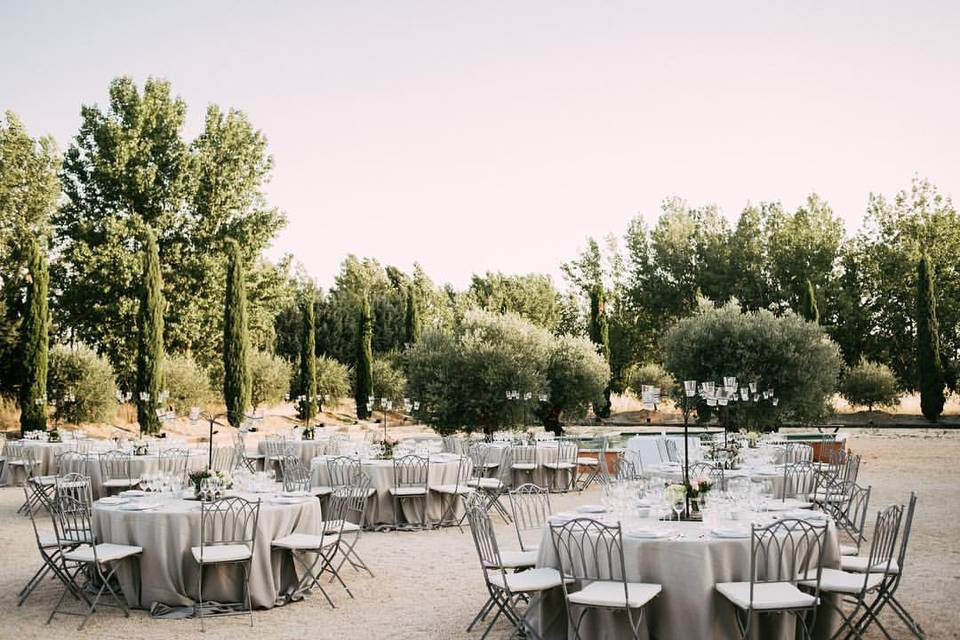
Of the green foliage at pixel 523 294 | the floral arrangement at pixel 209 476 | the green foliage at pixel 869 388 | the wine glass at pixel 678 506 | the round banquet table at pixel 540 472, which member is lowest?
the round banquet table at pixel 540 472

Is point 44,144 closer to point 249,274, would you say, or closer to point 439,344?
point 249,274

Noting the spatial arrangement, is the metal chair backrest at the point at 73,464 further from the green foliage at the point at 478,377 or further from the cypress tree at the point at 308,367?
the cypress tree at the point at 308,367

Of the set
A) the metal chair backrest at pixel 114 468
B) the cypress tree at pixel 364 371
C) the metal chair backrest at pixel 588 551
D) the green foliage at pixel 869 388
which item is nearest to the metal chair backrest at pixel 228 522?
the metal chair backrest at pixel 588 551

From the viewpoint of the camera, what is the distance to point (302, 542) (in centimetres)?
735

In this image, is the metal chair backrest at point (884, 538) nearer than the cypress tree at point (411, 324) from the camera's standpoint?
Yes

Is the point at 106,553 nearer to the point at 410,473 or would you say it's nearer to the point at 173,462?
the point at 410,473

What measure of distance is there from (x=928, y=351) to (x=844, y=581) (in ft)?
105

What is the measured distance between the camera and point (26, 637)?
6.50 meters

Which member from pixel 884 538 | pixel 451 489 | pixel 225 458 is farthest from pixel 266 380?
pixel 884 538

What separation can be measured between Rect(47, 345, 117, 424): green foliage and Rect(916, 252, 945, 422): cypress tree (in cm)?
2915

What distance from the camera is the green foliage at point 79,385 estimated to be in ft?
91.5

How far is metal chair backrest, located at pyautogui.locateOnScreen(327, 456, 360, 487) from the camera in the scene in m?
11.2

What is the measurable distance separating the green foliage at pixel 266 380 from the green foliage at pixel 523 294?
2405cm

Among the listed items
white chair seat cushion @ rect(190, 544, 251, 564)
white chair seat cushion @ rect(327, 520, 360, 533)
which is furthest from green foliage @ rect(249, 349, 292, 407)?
white chair seat cushion @ rect(190, 544, 251, 564)
